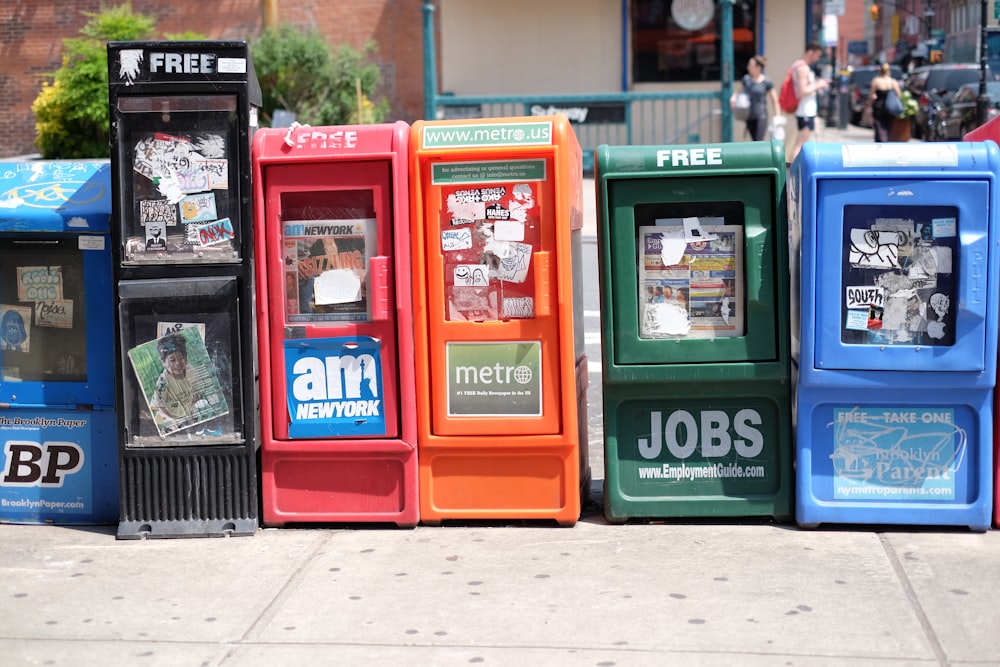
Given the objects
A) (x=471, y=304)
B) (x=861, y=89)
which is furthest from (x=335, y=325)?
(x=861, y=89)

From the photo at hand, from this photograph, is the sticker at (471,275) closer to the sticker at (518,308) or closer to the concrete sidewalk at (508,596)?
the sticker at (518,308)

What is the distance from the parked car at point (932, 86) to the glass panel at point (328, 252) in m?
22.7

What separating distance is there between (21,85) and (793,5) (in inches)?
568

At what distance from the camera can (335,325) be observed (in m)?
5.29

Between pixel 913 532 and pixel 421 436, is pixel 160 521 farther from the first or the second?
pixel 913 532

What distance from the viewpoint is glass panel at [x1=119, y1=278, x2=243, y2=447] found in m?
5.26

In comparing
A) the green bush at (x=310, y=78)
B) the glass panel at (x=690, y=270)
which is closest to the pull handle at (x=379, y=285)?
the glass panel at (x=690, y=270)

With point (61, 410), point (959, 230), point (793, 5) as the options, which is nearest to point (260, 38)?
point (793, 5)

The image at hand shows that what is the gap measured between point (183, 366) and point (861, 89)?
117 ft

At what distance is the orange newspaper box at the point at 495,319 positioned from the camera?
515 cm

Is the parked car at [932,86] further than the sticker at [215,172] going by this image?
Yes

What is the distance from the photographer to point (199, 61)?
5.13 meters

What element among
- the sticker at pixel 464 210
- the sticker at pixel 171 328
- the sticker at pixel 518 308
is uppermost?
the sticker at pixel 464 210

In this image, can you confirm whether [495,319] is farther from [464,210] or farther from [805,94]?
[805,94]
